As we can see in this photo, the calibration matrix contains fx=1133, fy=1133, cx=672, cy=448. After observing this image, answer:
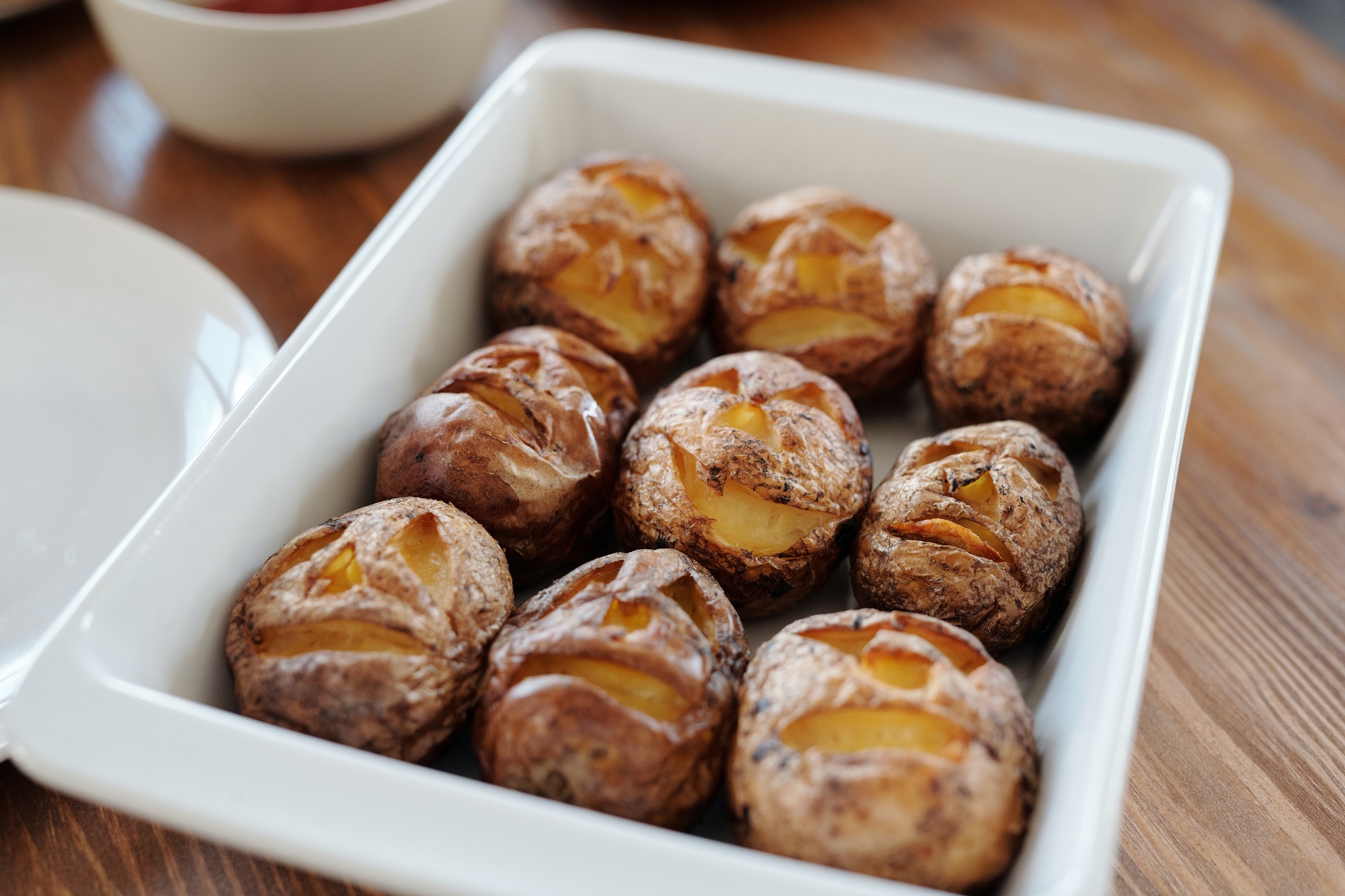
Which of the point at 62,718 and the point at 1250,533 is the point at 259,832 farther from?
the point at 1250,533

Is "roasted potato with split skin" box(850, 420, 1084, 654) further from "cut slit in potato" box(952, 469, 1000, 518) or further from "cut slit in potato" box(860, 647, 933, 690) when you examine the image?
"cut slit in potato" box(860, 647, 933, 690)

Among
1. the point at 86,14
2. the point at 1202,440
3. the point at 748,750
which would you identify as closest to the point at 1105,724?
the point at 748,750

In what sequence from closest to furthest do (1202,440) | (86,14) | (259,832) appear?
(259,832), (1202,440), (86,14)

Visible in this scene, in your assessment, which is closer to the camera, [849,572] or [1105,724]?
[1105,724]

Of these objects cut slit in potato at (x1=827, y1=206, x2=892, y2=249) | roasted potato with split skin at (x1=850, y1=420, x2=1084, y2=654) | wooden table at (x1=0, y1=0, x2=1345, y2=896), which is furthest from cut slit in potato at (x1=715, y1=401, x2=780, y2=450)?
wooden table at (x1=0, y1=0, x2=1345, y2=896)

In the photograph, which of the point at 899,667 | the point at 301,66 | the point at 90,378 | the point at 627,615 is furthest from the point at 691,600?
the point at 301,66

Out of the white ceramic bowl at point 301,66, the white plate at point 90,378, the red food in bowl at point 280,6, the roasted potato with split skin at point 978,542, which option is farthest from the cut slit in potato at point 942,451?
the red food in bowl at point 280,6
